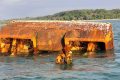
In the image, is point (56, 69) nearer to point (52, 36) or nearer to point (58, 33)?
point (52, 36)

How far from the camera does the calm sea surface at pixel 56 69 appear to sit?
23.5m

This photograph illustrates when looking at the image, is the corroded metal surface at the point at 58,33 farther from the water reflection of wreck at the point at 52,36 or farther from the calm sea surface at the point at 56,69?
the calm sea surface at the point at 56,69

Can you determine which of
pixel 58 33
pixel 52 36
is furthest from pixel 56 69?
pixel 58 33

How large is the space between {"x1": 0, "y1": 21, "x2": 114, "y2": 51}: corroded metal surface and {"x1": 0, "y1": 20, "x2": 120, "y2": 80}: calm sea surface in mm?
1060

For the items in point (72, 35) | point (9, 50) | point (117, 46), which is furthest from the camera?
point (117, 46)

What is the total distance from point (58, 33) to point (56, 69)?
20.9ft

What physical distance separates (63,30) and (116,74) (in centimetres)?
846

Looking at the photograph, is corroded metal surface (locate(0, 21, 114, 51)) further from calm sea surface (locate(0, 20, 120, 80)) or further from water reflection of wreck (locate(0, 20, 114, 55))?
calm sea surface (locate(0, 20, 120, 80))

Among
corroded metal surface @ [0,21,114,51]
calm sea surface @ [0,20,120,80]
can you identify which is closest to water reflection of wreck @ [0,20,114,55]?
corroded metal surface @ [0,21,114,51]

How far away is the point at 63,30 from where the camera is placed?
3150 cm

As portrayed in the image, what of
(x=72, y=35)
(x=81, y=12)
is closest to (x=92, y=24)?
(x=72, y=35)

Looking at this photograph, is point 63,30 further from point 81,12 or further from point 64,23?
point 81,12

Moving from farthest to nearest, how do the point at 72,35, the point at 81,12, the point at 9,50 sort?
the point at 81,12 < the point at 9,50 < the point at 72,35

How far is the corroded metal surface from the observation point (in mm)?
30562
